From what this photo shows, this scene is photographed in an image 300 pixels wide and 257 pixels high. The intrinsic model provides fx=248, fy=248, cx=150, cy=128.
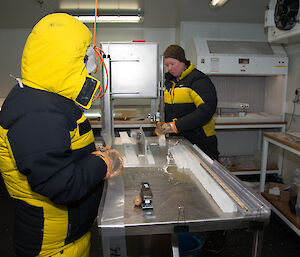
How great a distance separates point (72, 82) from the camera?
2.90 ft

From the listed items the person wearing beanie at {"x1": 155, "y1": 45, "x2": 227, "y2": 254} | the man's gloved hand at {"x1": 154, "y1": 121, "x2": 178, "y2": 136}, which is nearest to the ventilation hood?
the person wearing beanie at {"x1": 155, "y1": 45, "x2": 227, "y2": 254}

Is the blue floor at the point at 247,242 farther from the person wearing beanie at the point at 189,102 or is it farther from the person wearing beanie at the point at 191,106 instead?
the person wearing beanie at the point at 189,102

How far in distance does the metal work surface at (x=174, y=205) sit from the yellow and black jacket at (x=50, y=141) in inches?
5.9

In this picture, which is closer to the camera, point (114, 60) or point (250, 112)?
point (114, 60)

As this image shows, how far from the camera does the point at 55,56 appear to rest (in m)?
0.83

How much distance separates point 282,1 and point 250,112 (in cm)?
193

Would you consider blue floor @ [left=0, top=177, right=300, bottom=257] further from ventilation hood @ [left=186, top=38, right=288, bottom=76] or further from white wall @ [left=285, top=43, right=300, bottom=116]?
ventilation hood @ [left=186, top=38, right=288, bottom=76]

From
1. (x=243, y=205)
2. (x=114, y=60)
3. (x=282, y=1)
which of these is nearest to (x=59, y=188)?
(x=243, y=205)

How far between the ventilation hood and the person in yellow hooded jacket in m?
2.46

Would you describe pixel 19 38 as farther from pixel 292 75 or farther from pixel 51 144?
pixel 292 75

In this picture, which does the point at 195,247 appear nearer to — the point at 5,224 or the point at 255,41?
the point at 5,224

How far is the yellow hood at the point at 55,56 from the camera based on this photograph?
0.83 meters

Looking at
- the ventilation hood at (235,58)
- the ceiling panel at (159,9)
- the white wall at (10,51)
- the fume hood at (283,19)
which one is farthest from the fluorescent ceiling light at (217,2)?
the white wall at (10,51)

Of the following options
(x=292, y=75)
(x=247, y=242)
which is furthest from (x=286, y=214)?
(x=292, y=75)
